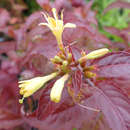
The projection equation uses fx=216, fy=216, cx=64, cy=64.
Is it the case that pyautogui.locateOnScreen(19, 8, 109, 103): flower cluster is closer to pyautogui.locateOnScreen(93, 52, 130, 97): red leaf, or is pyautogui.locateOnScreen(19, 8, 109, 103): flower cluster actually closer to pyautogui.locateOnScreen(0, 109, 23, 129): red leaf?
pyautogui.locateOnScreen(93, 52, 130, 97): red leaf

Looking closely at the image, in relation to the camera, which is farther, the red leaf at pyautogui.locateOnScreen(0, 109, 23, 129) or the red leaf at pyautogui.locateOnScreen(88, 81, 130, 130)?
the red leaf at pyautogui.locateOnScreen(0, 109, 23, 129)

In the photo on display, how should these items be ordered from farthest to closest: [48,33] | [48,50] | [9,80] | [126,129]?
[9,80] < [48,33] < [48,50] < [126,129]

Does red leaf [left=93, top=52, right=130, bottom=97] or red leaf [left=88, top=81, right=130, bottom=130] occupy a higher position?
red leaf [left=93, top=52, right=130, bottom=97]

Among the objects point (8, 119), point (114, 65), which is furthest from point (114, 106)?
point (8, 119)

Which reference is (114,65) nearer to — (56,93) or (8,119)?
(56,93)

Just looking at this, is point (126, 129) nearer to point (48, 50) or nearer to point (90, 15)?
point (48, 50)

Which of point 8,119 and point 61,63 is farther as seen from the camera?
point 8,119

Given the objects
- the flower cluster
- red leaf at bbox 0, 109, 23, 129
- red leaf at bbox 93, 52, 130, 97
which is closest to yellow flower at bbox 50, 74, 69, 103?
the flower cluster

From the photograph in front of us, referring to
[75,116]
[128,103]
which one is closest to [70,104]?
[75,116]

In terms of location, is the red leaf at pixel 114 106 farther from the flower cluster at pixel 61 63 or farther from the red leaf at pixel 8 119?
the red leaf at pixel 8 119

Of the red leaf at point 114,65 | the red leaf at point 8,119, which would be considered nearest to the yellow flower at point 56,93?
the red leaf at point 114,65

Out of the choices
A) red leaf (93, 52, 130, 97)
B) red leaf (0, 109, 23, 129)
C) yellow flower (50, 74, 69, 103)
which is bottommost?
red leaf (0, 109, 23, 129)
